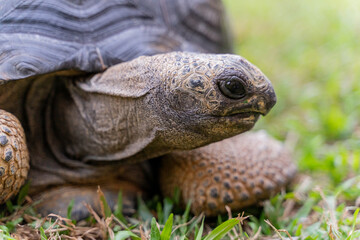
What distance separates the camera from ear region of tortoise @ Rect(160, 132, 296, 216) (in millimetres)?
1912

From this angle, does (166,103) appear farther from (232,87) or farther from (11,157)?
(11,157)

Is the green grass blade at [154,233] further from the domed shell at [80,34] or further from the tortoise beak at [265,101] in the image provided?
the domed shell at [80,34]

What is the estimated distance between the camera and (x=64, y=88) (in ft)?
6.70

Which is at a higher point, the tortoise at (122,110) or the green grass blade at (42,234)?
the tortoise at (122,110)

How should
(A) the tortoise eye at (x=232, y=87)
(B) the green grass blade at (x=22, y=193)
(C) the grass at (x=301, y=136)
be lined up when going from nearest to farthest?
(A) the tortoise eye at (x=232, y=87)
(C) the grass at (x=301, y=136)
(B) the green grass blade at (x=22, y=193)

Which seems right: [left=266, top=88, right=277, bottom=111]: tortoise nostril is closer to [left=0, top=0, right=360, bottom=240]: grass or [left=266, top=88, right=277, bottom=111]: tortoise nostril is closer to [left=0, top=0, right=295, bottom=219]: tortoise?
[left=0, top=0, right=295, bottom=219]: tortoise

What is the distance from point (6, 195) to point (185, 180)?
815mm

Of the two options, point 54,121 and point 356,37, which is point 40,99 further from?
point 356,37

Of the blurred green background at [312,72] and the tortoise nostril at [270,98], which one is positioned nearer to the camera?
the tortoise nostril at [270,98]

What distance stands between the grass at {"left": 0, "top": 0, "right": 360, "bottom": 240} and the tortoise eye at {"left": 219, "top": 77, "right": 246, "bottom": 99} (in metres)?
0.48

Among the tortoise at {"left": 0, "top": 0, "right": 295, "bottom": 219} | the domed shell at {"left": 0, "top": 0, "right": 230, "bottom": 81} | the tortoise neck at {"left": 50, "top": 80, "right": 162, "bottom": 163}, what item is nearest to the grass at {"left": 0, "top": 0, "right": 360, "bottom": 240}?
the tortoise at {"left": 0, "top": 0, "right": 295, "bottom": 219}

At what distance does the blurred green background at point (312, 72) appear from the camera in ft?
8.87

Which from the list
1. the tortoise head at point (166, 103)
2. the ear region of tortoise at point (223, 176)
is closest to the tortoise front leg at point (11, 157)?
the tortoise head at point (166, 103)

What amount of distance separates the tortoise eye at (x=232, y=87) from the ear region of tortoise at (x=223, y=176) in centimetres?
55
